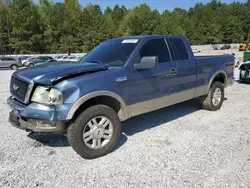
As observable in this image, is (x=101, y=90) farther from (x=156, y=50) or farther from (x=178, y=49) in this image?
(x=178, y=49)

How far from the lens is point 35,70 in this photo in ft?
12.6

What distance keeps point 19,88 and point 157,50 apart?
2.57 metres

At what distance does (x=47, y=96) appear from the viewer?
134 inches

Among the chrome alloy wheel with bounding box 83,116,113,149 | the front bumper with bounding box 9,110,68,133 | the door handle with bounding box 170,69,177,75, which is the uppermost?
the door handle with bounding box 170,69,177,75

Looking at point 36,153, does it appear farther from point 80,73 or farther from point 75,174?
point 80,73

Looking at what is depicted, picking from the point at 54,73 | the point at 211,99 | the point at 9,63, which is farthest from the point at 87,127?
the point at 9,63

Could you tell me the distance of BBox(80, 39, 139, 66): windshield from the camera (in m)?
4.30

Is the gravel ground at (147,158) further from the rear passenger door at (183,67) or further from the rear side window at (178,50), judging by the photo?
the rear side window at (178,50)

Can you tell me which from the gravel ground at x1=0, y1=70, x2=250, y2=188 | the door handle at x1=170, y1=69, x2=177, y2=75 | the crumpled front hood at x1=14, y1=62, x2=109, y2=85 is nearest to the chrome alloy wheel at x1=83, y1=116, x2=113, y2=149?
the gravel ground at x1=0, y1=70, x2=250, y2=188

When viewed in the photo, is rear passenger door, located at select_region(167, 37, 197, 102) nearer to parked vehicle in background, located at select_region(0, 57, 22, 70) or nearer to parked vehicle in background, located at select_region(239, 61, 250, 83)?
parked vehicle in background, located at select_region(239, 61, 250, 83)

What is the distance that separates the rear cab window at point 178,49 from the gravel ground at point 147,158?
142 centimetres

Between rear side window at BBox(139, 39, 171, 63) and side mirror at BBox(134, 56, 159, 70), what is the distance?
0.36m

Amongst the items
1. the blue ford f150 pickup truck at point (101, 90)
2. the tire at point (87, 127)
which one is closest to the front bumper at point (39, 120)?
the blue ford f150 pickup truck at point (101, 90)

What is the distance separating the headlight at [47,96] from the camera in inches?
132
